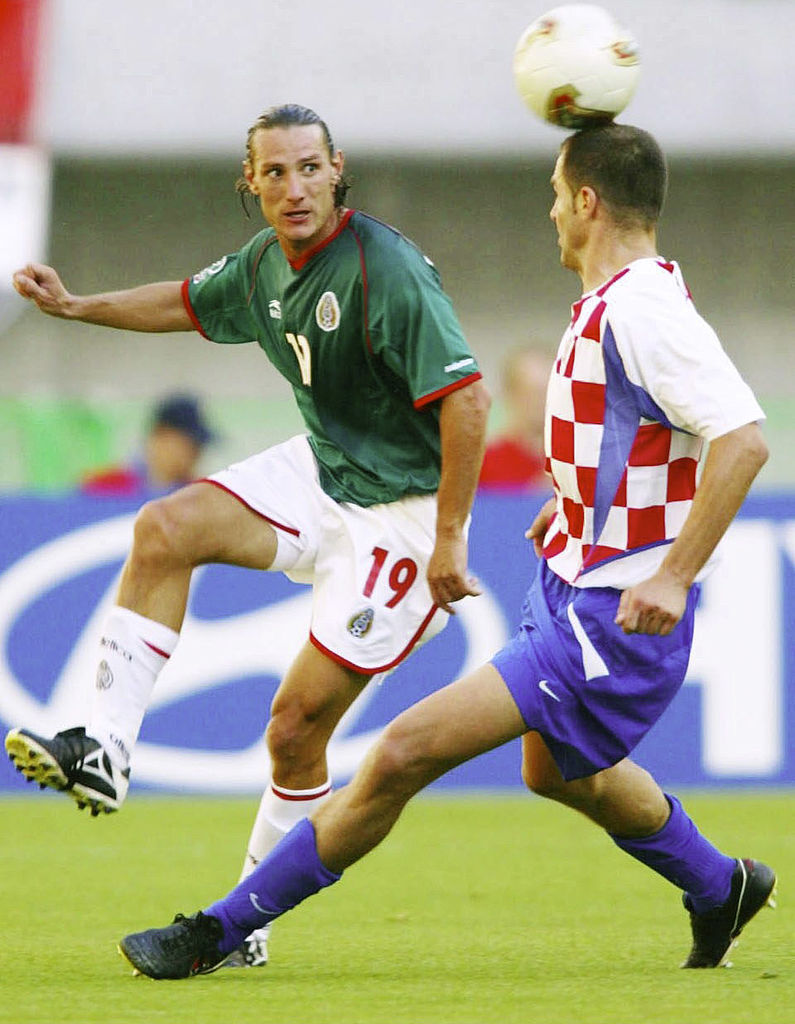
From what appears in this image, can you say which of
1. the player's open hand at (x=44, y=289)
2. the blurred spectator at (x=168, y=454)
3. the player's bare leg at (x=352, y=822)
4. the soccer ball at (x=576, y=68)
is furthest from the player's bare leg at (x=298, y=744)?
the blurred spectator at (x=168, y=454)

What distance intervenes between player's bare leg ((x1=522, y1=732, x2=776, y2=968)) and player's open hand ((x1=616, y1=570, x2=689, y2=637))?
690 millimetres

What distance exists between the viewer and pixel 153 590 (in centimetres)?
515

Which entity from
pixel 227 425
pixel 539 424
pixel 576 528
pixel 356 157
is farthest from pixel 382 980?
pixel 356 157

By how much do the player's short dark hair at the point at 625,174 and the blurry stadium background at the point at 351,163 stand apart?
7512 mm

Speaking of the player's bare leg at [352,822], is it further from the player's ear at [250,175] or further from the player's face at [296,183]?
the player's ear at [250,175]

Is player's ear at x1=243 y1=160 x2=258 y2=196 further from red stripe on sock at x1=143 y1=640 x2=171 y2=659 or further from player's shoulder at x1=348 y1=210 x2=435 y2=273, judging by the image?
red stripe on sock at x1=143 y1=640 x2=171 y2=659

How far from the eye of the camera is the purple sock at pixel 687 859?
4.99 meters

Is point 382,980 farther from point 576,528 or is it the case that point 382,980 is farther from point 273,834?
point 576,528

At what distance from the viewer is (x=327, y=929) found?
5930mm

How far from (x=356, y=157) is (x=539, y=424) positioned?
6085 mm

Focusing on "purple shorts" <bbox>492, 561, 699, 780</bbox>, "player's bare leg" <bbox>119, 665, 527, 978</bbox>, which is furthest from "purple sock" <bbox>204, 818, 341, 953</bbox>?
"purple shorts" <bbox>492, 561, 699, 780</bbox>

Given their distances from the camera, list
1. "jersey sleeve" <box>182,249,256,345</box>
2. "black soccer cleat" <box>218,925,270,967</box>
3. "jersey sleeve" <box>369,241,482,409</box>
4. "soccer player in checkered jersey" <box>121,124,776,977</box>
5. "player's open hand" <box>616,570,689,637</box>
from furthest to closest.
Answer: "jersey sleeve" <box>182,249,256,345</box>, "black soccer cleat" <box>218,925,270,967</box>, "jersey sleeve" <box>369,241,482,409</box>, "soccer player in checkered jersey" <box>121,124,776,977</box>, "player's open hand" <box>616,570,689,637</box>

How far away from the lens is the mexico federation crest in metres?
5.07

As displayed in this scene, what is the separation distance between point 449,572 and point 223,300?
117 cm
